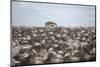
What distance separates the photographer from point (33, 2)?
2627 millimetres

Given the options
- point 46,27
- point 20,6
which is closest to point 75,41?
point 46,27

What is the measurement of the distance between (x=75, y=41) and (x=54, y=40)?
36 cm

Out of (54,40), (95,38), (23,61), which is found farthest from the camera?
(95,38)

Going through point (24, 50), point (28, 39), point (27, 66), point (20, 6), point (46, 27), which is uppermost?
point (20, 6)

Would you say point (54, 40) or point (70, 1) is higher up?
point (70, 1)

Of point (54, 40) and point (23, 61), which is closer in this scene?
point (23, 61)

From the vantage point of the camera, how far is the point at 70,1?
9.29 feet

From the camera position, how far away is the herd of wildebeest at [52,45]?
2.55 metres

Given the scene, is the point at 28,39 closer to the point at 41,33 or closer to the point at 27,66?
the point at 41,33

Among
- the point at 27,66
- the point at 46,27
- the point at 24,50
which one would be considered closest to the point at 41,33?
the point at 46,27

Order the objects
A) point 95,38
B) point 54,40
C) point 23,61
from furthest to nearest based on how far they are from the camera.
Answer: point 95,38 < point 54,40 < point 23,61

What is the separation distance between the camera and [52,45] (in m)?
2.71

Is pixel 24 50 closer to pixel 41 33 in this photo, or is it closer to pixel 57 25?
pixel 41 33

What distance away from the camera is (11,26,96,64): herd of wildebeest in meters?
2.55
